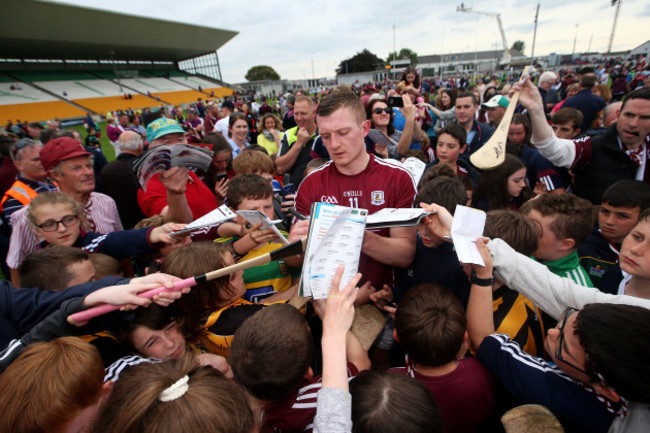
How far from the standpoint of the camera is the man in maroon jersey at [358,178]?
2270 mm

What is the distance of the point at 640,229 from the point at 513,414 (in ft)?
4.46

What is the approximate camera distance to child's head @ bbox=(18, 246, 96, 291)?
6.42 ft

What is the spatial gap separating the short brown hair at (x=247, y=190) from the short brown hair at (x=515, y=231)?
73.7 inches

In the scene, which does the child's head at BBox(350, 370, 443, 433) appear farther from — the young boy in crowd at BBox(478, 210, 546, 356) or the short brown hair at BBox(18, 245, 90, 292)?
the short brown hair at BBox(18, 245, 90, 292)

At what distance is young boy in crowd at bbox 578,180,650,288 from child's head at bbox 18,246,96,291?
3950 mm

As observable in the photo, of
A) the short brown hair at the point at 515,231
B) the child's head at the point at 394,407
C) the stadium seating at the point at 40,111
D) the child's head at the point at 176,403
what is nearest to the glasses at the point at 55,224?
the child's head at the point at 176,403

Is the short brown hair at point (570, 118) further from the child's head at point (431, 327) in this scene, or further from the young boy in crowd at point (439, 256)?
the child's head at point (431, 327)

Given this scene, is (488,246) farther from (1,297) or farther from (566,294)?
(1,297)

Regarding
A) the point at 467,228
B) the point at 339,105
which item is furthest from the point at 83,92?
the point at 467,228

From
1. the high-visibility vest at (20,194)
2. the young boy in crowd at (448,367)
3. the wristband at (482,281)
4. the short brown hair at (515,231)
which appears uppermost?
the high-visibility vest at (20,194)

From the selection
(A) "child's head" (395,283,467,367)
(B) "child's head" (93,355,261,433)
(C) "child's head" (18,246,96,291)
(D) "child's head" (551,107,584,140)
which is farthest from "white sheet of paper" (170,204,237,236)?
(D) "child's head" (551,107,584,140)

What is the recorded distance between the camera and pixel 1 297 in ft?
5.78

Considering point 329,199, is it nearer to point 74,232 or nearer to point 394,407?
point 394,407

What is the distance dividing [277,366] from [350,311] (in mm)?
433
